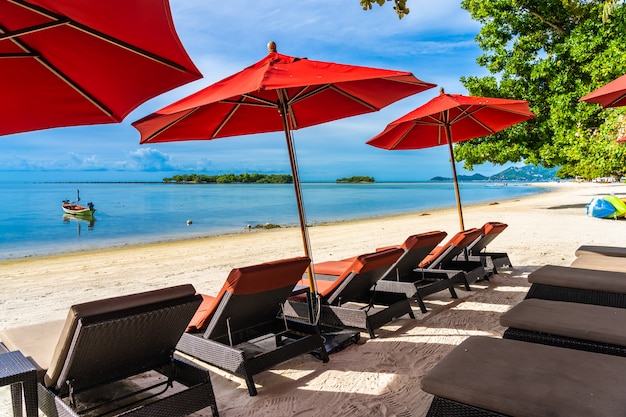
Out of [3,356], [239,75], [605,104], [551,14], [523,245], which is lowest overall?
[523,245]

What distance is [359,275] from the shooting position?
407 centimetres

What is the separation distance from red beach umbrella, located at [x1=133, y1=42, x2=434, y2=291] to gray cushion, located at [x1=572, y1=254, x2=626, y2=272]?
102 inches

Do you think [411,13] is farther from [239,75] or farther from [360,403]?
[360,403]

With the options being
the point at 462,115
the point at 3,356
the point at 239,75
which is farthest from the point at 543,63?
the point at 3,356

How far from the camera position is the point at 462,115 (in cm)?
686

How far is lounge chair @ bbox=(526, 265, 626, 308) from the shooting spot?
345cm

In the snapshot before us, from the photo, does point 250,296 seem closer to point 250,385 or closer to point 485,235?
point 250,385

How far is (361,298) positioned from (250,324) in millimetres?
1421

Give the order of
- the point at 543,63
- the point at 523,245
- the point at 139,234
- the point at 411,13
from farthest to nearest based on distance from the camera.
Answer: the point at 139,234
the point at 543,63
the point at 523,245
the point at 411,13

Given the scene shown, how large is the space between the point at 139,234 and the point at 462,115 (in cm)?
2127

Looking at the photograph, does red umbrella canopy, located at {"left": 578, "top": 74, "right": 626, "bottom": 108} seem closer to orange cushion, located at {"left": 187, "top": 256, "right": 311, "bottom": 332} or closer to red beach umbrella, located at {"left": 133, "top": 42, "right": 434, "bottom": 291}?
red beach umbrella, located at {"left": 133, "top": 42, "right": 434, "bottom": 291}

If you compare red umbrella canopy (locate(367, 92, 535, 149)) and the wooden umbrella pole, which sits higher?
red umbrella canopy (locate(367, 92, 535, 149))

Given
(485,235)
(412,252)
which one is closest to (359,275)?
(412,252)

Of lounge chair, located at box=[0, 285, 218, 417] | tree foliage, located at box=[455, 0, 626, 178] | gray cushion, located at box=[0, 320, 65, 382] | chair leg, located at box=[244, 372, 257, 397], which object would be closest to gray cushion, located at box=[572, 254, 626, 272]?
chair leg, located at box=[244, 372, 257, 397]
